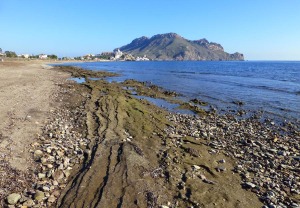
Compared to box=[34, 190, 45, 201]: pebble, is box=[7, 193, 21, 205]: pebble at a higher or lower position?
higher

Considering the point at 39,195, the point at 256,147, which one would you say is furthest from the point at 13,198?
the point at 256,147

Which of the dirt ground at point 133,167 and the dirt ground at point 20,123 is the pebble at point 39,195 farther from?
the dirt ground at point 20,123

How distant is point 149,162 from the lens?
12672 mm

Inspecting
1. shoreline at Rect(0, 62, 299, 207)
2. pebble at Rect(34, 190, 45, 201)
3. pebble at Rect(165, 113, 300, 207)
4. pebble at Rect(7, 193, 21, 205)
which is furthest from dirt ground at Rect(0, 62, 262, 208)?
pebble at Rect(7, 193, 21, 205)

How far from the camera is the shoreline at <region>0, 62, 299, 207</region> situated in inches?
387

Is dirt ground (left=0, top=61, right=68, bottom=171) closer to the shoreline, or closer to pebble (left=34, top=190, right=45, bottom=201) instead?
the shoreline

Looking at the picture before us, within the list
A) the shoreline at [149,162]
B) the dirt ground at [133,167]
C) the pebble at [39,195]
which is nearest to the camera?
the pebble at [39,195]

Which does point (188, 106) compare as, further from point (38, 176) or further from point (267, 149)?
point (38, 176)

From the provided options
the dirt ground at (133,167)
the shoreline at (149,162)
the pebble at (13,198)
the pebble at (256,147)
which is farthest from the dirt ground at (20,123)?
the pebble at (256,147)

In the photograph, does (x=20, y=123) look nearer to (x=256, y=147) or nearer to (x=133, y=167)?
(x=133, y=167)

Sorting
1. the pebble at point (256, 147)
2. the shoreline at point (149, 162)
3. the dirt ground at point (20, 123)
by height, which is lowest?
the pebble at point (256, 147)

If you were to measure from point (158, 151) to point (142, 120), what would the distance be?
6.27m

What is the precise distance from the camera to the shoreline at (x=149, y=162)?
984 cm

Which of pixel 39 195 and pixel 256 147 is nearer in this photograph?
pixel 39 195
